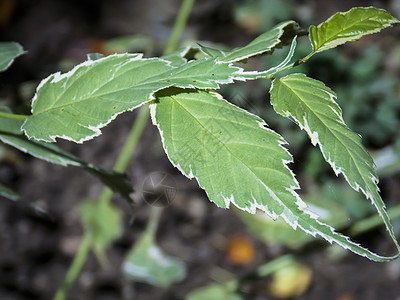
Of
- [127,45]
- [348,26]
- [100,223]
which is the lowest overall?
[100,223]

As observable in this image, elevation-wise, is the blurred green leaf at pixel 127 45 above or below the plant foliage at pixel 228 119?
below

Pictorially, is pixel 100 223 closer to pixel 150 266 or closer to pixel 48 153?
pixel 150 266

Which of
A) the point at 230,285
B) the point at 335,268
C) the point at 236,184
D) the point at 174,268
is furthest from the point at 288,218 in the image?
the point at 335,268

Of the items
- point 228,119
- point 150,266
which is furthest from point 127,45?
point 228,119

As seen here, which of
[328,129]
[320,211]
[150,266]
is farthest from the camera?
[320,211]

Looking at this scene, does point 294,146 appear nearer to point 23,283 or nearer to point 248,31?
point 248,31

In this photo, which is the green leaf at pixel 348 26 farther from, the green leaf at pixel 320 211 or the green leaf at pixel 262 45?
the green leaf at pixel 320 211

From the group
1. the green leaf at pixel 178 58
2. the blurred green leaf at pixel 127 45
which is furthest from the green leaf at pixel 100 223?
the green leaf at pixel 178 58
